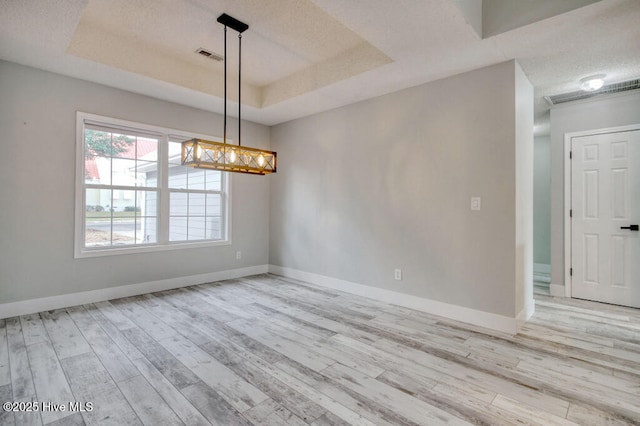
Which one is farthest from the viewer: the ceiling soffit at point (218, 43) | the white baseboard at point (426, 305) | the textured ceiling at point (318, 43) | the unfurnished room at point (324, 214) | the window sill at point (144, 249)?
the window sill at point (144, 249)

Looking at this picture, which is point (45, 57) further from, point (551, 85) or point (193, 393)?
point (551, 85)

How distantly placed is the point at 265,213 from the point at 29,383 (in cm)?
388

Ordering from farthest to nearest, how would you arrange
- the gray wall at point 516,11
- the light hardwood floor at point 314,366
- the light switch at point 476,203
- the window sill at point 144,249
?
the window sill at point 144,249
the light switch at point 476,203
the gray wall at point 516,11
the light hardwood floor at point 314,366

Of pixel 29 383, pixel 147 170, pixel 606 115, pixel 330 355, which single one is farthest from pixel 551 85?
pixel 29 383

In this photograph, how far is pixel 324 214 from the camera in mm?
4836

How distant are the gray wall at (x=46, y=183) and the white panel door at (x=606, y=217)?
5772 mm

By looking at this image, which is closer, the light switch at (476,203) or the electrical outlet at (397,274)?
the light switch at (476,203)

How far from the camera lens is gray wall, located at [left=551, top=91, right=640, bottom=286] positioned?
4.03 m

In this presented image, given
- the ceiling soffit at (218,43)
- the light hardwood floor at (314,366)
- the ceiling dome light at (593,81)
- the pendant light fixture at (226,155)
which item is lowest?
the light hardwood floor at (314,366)

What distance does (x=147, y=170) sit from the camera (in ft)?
14.6

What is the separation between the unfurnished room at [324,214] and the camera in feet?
7.13

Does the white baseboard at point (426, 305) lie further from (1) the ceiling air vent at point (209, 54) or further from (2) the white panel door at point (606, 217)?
(1) the ceiling air vent at point (209, 54)

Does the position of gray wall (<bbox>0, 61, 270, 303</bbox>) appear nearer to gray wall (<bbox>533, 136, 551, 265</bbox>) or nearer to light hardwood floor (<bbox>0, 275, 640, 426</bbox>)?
light hardwood floor (<bbox>0, 275, 640, 426</bbox>)

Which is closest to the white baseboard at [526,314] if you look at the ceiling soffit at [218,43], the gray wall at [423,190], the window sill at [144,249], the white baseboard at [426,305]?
the white baseboard at [426,305]
